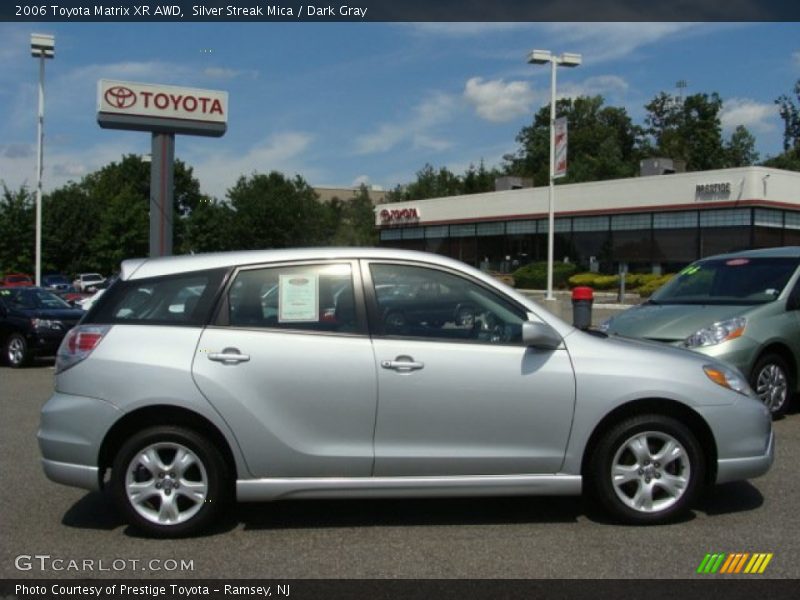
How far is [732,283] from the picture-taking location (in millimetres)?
9375

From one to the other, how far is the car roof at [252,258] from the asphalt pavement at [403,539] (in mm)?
1627

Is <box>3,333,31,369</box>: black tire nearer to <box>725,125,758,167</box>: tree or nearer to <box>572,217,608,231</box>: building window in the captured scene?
<box>572,217,608,231</box>: building window

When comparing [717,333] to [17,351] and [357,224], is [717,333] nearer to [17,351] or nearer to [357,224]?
[17,351]

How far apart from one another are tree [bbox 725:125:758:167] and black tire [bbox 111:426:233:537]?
285 ft

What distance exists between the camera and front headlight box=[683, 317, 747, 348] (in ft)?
26.7

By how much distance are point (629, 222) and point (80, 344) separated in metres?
41.1

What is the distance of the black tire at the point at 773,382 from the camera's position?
838 centimetres

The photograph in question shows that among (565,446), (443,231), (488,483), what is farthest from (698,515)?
(443,231)

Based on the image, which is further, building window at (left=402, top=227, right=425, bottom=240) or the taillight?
building window at (left=402, top=227, right=425, bottom=240)

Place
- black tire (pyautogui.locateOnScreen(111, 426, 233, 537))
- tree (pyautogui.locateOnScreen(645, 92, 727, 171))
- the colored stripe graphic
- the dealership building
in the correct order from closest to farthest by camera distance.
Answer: the colored stripe graphic < black tire (pyautogui.locateOnScreen(111, 426, 233, 537)) < the dealership building < tree (pyautogui.locateOnScreen(645, 92, 727, 171))

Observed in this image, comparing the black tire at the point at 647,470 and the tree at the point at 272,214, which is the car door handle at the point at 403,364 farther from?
the tree at the point at 272,214

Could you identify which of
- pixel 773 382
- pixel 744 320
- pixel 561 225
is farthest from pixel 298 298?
pixel 561 225

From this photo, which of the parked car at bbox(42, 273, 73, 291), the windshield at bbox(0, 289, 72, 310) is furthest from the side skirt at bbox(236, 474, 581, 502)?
the parked car at bbox(42, 273, 73, 291)
